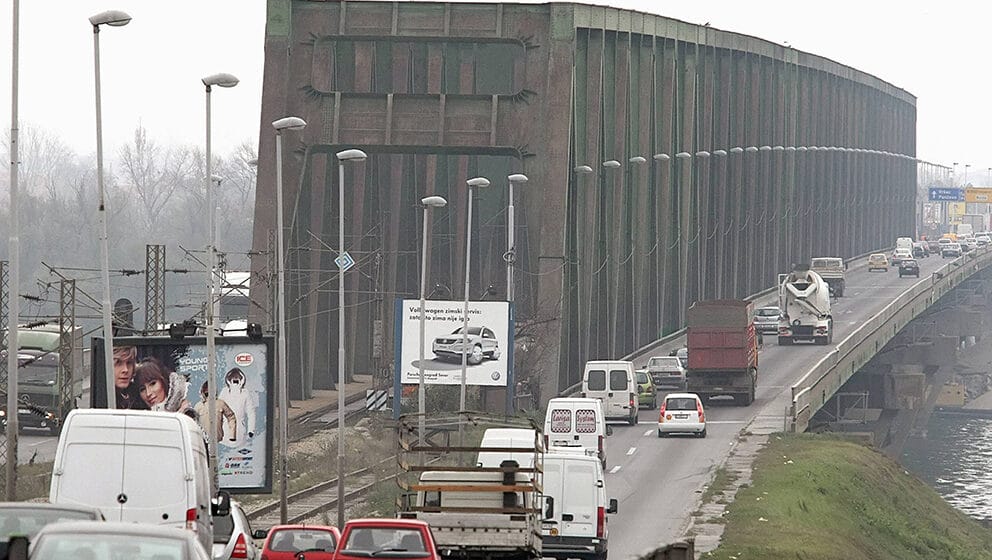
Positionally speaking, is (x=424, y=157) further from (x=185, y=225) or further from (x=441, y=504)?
(x=185, y=225)

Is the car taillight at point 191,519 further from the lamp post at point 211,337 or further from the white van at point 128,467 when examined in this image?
the lamp post at point 211,337

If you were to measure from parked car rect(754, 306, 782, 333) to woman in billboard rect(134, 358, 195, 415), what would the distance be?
2444 inches

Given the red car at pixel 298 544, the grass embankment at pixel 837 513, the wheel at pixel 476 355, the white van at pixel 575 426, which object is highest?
the wheel at pixel 476 355

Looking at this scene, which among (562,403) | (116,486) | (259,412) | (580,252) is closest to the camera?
(116,486)

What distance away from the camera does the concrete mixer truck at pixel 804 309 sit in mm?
90375

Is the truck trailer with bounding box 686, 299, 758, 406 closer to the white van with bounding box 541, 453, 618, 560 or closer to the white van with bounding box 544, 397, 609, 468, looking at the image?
the white van with bounding box 544, 397, 609, 468

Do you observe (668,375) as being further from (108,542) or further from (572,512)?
(108,542)

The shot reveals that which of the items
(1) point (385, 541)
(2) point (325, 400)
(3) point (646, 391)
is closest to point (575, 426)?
(3) point (646, 391)

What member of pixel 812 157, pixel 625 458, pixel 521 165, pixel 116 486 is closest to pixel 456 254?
pixel 521 165

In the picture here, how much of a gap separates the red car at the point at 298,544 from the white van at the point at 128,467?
4513 millimetres

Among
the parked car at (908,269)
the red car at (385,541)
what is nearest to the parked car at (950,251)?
the parked car at (908,269)

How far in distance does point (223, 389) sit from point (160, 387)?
1.26m

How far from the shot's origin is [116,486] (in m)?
21.0

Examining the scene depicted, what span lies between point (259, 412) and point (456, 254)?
130 feet
